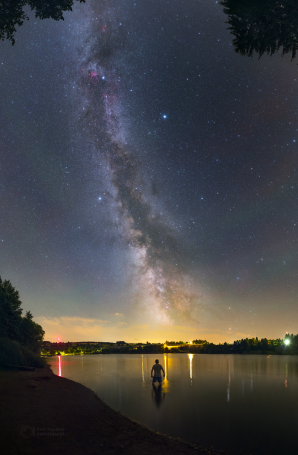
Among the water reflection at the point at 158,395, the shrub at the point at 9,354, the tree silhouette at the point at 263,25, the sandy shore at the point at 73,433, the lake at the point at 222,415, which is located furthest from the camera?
the shrub at the point at 9,354

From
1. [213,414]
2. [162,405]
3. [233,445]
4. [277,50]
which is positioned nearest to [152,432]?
[233,445]

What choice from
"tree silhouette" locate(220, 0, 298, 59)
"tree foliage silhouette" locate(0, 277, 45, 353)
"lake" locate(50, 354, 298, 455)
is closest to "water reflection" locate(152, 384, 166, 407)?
"lake" locate(50, 354, 298, 455)

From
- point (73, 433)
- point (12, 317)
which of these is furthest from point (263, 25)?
point (12, 317)

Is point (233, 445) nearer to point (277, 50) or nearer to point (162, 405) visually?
point (162, 405)

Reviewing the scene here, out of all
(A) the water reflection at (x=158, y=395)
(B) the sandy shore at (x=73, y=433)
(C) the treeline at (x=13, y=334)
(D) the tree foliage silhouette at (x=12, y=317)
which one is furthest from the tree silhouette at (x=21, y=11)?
(D) the tree foliage silhouette at (x=12, y=317)

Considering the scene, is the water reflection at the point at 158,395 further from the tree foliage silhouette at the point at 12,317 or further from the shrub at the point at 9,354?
the tree foliage silhouette at the point at 12,317

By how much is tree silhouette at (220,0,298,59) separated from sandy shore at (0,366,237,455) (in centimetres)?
1488

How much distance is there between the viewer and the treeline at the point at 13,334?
27.7m

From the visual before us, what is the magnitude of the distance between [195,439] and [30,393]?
30.2 ft

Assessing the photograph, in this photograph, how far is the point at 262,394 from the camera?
63.9 feet

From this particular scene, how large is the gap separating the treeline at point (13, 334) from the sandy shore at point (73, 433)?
1742cm

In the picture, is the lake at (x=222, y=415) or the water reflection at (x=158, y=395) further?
the water reflection at (x=158, y=395)

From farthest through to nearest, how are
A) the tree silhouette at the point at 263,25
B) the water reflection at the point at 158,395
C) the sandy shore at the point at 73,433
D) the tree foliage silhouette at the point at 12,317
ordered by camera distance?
the tree foliage silhouette at the point at 12,317 → the water reflection at the point at 158,395 → the tree silhouette at the point at 263,25 → the sandy shore at the point at 73,433

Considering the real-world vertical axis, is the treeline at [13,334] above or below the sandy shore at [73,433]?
below
